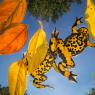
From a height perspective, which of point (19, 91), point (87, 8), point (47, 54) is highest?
point (87, 8)

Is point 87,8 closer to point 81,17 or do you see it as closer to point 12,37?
point 81,17

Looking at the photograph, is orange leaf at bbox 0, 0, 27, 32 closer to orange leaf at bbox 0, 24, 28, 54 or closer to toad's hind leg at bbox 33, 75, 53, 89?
orange leaf at bbox 0, 24, 28, 54

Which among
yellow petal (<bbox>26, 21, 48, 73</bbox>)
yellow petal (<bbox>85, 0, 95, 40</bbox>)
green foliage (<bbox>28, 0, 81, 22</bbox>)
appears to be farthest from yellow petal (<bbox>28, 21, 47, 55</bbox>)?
yellow petal (<bbox>85, 0, 95, 40</bbox>)

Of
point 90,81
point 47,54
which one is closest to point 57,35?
point 47,54

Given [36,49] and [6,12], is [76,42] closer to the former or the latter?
[36,49]

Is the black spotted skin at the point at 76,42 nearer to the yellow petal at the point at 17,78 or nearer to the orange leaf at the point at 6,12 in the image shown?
the yellow petal at the point at 17,78

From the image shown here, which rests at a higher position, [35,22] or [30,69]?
[35,22]
